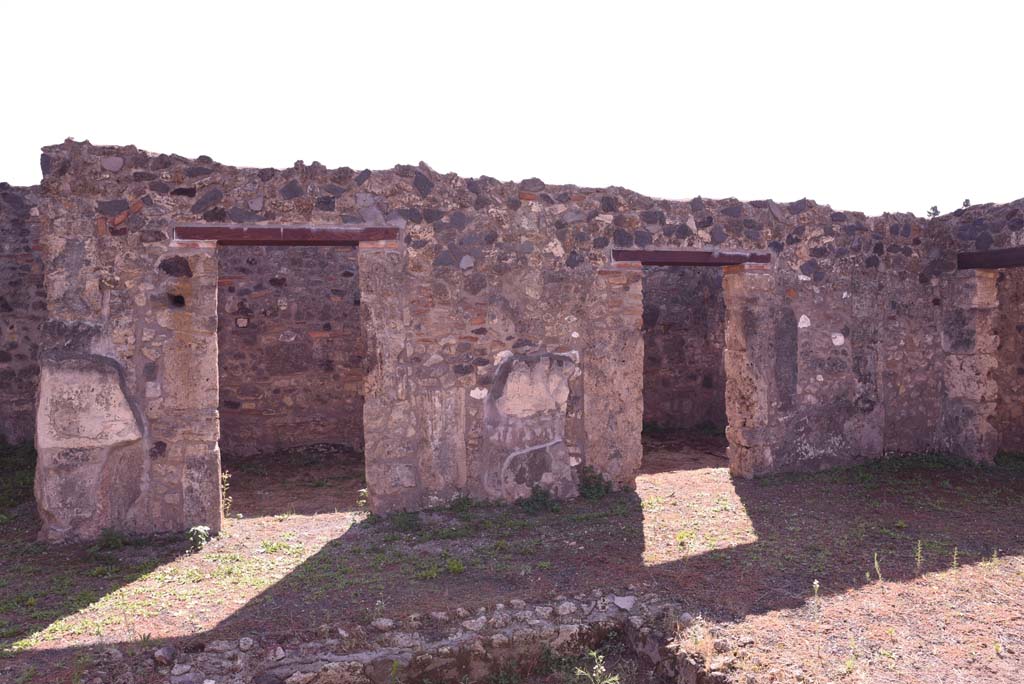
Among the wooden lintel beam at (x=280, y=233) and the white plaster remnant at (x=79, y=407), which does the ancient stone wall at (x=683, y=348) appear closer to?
the wooden lintel beam at (x=280, y=233)

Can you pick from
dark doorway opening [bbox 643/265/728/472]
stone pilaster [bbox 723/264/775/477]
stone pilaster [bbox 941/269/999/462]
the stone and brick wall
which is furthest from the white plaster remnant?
stone pilaster [bbox 941/269/999/462]

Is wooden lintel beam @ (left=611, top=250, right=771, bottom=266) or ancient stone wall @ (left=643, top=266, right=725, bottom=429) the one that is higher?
wooden lintel beam @ (left=611, top=250, right=771, bottom=266)

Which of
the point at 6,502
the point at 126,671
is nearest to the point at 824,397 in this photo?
the point at 126,671

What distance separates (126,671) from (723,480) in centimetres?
522

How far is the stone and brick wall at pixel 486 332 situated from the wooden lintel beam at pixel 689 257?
88 mm

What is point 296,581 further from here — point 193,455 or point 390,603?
point 193,455

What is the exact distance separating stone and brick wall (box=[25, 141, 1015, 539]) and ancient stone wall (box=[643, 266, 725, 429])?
3.22 meters

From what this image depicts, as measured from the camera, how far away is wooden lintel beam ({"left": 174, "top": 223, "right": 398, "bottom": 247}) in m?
5.08

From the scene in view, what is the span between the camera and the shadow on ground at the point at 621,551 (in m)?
3.94

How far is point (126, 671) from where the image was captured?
10.5 ft

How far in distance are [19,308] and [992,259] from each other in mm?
10322

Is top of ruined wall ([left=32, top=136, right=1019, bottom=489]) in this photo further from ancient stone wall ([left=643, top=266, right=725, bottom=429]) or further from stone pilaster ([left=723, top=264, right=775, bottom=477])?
ancient stone wall ([left=643, top=266, right=725, bottom=429])

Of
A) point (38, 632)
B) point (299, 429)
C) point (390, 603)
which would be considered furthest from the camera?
point (299, 429)

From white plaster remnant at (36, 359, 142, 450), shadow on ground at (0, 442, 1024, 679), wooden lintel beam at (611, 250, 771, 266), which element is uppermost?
wooden lintel beam at (611, 250, 771, 266)
